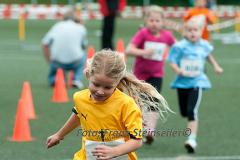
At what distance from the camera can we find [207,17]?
14.9m

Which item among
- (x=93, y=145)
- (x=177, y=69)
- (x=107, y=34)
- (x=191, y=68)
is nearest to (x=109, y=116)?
(x=93, y=145)

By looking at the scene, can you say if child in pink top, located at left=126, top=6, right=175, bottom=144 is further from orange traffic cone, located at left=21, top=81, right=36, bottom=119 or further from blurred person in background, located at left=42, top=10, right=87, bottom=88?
blurred person in background, located at left=42, top=10, right=87, bottom=88

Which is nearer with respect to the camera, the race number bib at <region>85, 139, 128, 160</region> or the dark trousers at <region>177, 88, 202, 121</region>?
the race number bib at <region>85, 139, 128, 160</region>

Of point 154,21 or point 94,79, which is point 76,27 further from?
point 94,79

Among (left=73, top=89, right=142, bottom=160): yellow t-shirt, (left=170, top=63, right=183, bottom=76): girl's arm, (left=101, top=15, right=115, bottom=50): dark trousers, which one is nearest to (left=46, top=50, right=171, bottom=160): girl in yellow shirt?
(left=73, top=89, right=142, bottom=160): yellow t-shirt

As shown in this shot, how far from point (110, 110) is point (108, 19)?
1184 cm

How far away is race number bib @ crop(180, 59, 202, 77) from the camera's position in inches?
396

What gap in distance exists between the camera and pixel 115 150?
5773mm

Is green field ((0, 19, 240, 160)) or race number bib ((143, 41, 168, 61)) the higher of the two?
race number bib ((143, 41, 168, 61))

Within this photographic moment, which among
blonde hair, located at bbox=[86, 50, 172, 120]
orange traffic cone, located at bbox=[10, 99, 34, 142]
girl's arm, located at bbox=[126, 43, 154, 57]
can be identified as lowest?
orange traffic cone, located at bbox=[10, 99, 34, 142]

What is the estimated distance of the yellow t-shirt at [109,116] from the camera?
19.9ft

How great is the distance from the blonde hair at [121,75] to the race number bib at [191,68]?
3464 millimetres

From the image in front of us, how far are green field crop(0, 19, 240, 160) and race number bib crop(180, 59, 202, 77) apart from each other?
85cm

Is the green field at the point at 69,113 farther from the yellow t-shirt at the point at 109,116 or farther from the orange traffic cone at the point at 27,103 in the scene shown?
the yellow t-shirt at the point at 109,116
